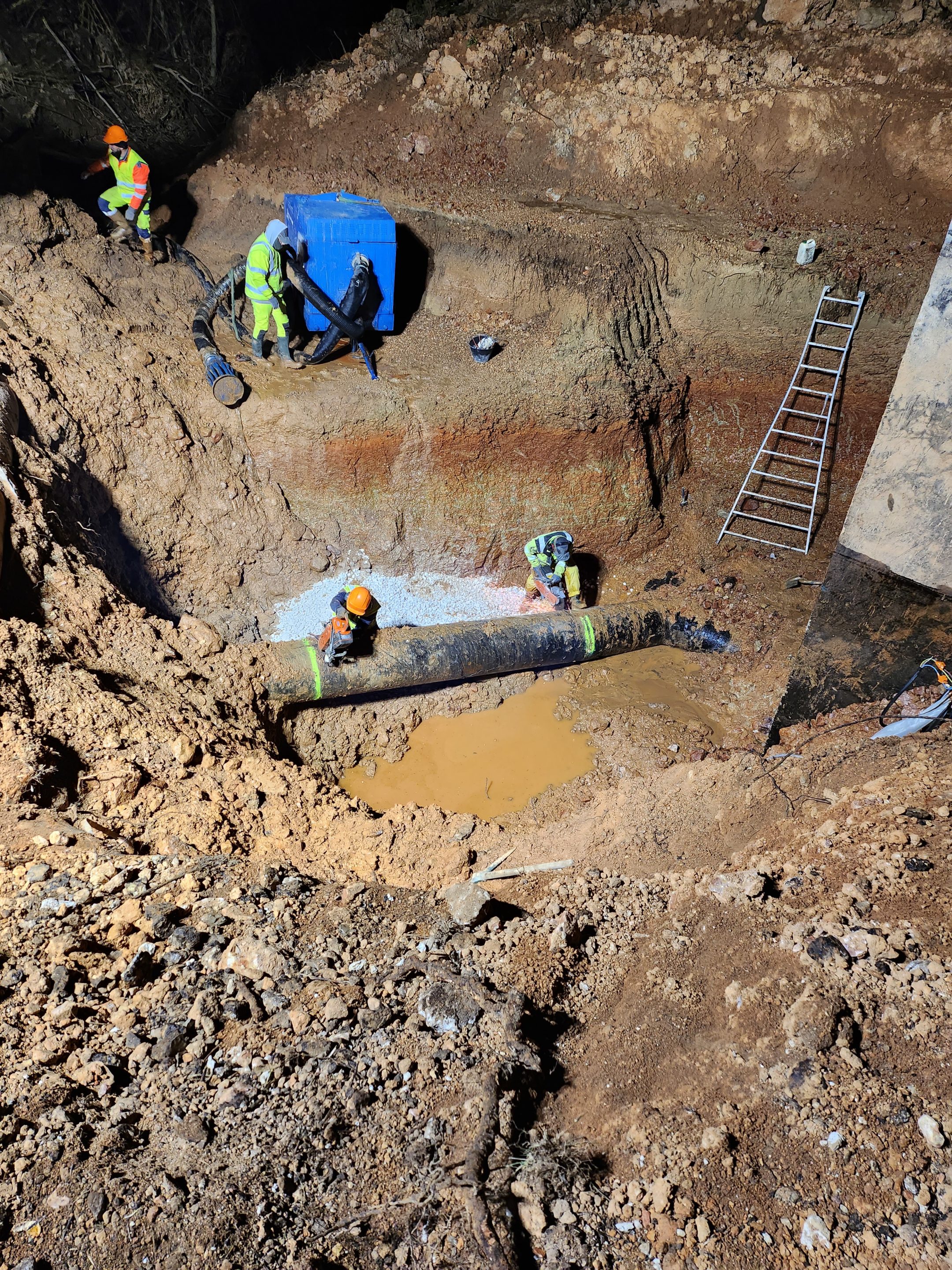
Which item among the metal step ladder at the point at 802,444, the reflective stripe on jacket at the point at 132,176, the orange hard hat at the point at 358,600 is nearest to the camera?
the orange hard hat at the point at 358,600

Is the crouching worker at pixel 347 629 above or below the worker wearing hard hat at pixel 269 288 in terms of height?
below

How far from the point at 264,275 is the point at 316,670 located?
391cm

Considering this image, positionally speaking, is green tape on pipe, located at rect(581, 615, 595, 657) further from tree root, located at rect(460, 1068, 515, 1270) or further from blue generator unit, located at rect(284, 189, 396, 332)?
tree root, located at rect(460, 1068, 515, 1270)

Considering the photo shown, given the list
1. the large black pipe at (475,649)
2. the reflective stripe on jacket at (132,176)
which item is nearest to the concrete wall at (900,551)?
the large black pipe at (475,649)

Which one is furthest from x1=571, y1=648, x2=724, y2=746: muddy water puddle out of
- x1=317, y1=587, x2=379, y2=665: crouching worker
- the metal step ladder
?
x1=317, y1=587, x2=379, y2=665: crouching worker

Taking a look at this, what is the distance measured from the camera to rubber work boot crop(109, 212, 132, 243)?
774cm

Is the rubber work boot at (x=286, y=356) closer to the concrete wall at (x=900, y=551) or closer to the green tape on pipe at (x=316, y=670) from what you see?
the green tape on pipe at (x=316, y=670)

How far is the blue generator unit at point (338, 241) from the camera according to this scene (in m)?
7.16

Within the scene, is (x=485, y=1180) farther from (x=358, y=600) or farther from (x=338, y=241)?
(x=338, y=241)

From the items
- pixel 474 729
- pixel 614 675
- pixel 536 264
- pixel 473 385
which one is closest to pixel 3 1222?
pixel 474 729

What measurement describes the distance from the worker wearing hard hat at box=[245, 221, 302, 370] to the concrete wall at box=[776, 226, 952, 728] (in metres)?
5.47

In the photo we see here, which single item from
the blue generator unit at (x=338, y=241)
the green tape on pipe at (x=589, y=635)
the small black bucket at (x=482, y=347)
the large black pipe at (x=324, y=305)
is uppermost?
the blue generator unit at (x=338, y=241)

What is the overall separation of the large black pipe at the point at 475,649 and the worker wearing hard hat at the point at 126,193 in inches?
194

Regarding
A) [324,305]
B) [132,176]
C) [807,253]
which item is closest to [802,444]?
[807,253]
